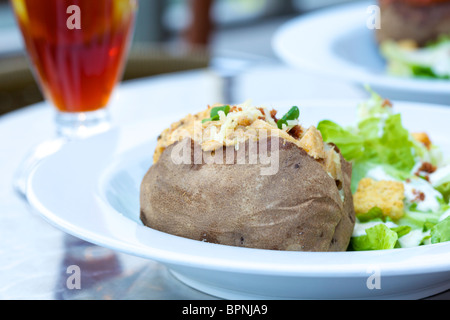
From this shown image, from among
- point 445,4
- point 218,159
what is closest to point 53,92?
point 218,159

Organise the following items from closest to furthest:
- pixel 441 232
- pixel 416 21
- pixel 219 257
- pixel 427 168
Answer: pixel 219 257, pixel 441 232, pixel 427 168, pixel 416 21

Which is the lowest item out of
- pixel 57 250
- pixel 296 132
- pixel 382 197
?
pixel 57 250

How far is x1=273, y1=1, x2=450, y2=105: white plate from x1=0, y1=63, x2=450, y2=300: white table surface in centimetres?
14

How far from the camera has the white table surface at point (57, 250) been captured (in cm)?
98

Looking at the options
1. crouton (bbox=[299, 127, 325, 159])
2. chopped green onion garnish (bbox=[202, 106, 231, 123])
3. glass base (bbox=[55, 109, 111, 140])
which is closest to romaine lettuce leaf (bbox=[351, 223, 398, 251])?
crouton (bbox=[299, 127, 325, 159])

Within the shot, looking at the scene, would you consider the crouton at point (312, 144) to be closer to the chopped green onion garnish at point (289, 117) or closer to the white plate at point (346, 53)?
the chopped green onion garnish at point (289, 117)

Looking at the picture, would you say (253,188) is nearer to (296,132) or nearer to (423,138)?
(296,132)

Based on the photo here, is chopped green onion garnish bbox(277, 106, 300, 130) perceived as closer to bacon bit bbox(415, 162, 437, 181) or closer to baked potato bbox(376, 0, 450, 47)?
bacon bit bbox(415, 162, 437, 181)

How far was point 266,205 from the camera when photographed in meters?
0.88

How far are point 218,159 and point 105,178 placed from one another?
313 mm

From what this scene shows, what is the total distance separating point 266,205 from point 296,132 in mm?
141

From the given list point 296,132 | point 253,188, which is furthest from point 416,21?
point 253,188

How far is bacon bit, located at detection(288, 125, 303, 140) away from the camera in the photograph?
0.96 m

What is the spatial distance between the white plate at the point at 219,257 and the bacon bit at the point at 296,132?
22cm
